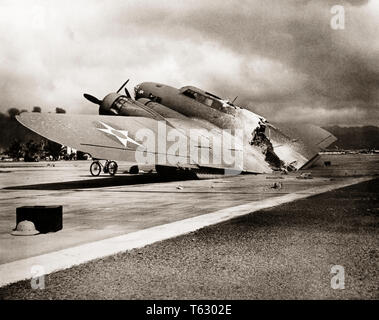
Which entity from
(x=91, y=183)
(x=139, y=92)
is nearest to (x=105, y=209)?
(x=91, y=183)

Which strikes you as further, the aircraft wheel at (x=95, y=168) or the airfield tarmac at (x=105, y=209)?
the aircraft wheel at (x=95, y=168)

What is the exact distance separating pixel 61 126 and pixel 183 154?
640cm

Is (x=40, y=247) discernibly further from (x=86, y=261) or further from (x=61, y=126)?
(x=61, y=126)

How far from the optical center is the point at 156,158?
68.7 ft

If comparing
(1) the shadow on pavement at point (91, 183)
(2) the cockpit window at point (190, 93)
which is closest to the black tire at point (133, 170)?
(1) the shadow on pavement at point (91, 183)

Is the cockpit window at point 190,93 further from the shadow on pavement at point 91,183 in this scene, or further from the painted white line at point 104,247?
the painted white line at point 104,247

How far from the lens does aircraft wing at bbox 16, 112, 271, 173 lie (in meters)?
18.5

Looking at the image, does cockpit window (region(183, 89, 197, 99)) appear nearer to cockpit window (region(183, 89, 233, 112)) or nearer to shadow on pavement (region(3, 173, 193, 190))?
cockpit window (region(183, 89, 233, 112))

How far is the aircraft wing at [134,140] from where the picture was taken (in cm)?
1853

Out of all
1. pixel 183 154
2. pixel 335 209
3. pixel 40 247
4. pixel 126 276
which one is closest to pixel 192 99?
pixel 183 154

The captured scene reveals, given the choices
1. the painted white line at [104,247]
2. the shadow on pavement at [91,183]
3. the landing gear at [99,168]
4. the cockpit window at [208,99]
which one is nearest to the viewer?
the painted white line at [104,247]

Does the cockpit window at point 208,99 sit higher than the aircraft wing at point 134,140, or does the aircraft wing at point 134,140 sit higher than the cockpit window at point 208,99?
the cockpit window at point 208,99

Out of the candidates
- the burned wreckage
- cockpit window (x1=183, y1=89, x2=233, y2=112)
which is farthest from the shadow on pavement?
cockpit window (x1=183, y1=89, x2=233, y2=112)

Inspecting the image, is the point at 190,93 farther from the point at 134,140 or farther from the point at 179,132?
the point at 134,140
